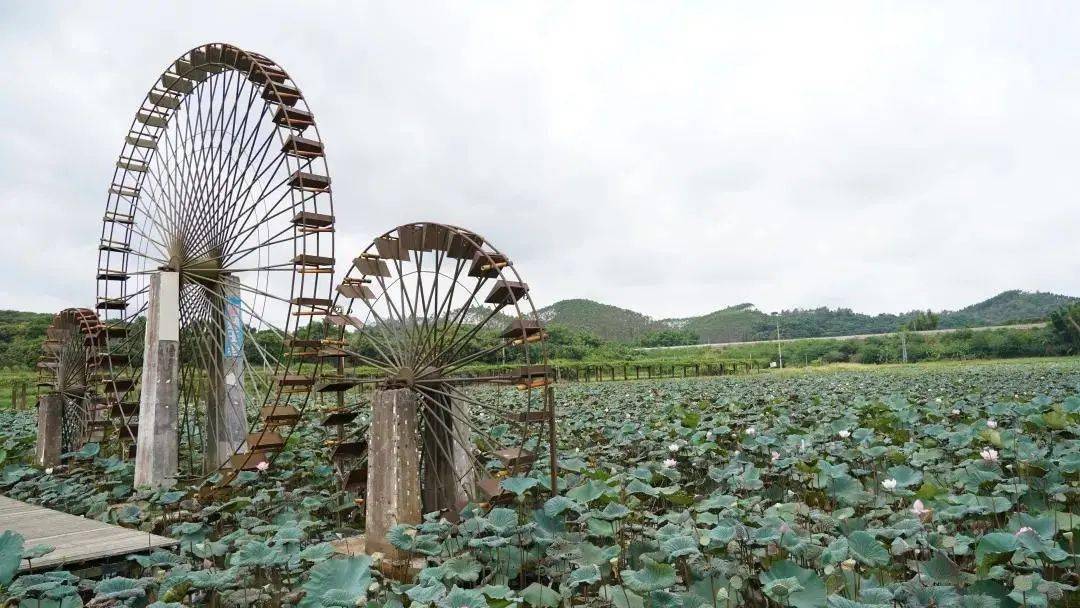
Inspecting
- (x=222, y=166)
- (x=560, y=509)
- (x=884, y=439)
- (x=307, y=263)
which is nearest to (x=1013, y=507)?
(x=884, y=439)

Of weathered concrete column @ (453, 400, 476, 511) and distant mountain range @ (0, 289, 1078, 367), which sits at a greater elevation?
distant mountain range @ (0, 289, 1078, 367)

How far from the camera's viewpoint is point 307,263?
9898 mm

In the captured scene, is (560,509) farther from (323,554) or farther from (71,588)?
(71,588)

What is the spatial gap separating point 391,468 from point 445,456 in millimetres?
882

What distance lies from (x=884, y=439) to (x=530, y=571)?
5.34 m

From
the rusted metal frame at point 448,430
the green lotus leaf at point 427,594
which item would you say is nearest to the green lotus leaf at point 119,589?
the green lotus leaf at point 427,594

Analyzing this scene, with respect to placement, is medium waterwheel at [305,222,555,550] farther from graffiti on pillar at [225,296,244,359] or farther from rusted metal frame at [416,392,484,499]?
graffiti on pillar at [225,296,244,359]

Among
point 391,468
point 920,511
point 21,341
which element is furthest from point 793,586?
point 21,341

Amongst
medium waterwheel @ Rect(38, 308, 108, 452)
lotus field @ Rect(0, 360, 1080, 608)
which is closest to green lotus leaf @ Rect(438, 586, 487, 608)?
lotus field @ Rect(0, 360, 1080, 608)

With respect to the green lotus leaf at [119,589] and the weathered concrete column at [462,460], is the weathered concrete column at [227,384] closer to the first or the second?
the weathered concrete column at [462,460]

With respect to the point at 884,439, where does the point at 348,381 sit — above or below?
above

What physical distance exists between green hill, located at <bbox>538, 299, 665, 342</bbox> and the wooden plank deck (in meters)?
66.4

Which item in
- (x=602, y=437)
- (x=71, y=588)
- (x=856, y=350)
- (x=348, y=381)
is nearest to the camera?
(x=71, y=588)

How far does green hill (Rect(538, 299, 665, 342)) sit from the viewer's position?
7644 centimetres
